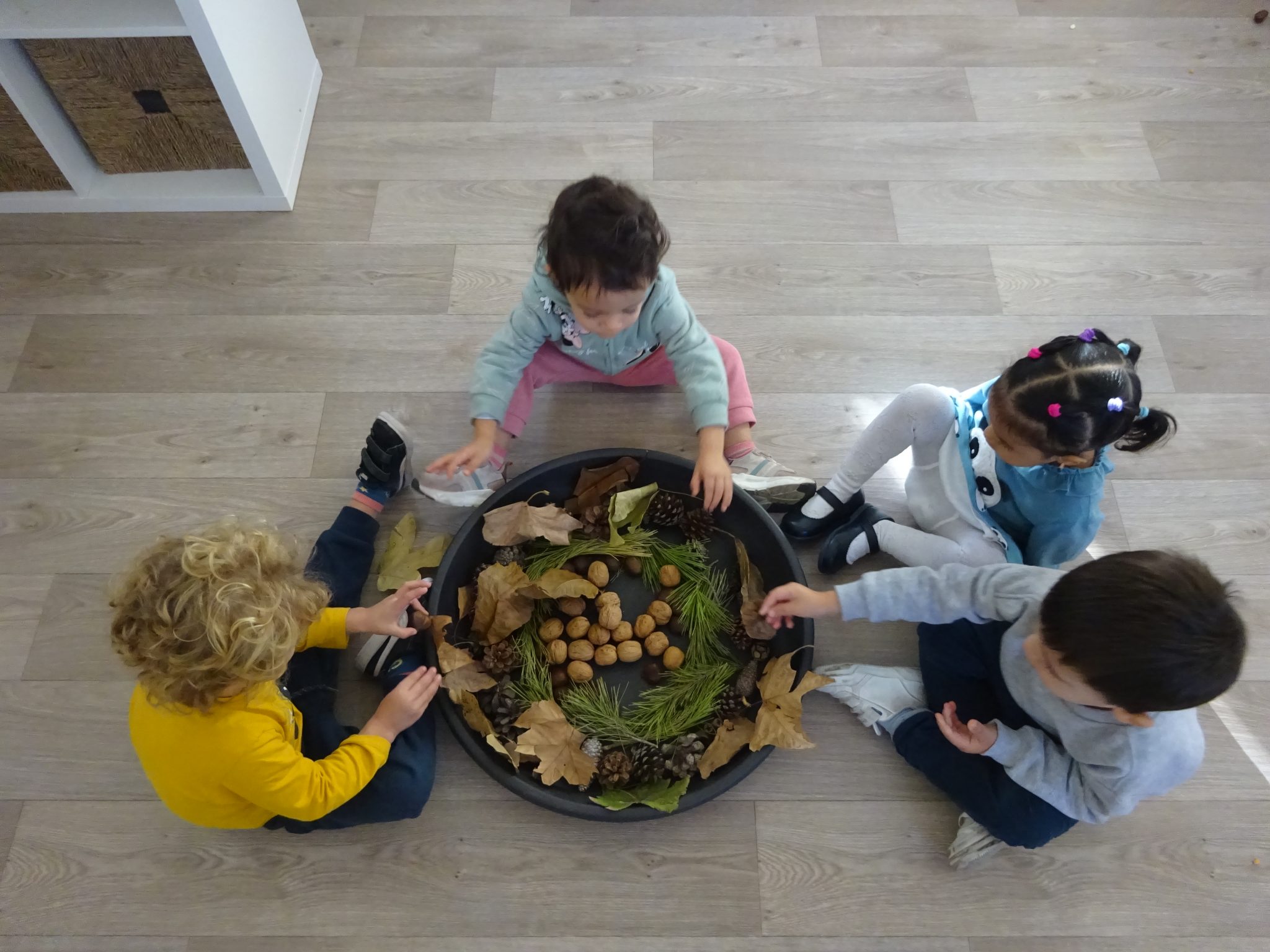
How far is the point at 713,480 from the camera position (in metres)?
1.11

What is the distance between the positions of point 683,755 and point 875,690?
0.27 m

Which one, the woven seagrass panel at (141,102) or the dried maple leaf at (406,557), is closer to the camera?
the dried maple leaf at (406,557)

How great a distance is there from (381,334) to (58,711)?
704 millimetres

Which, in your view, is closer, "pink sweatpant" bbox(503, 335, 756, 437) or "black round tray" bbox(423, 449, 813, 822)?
"black round tray" bbox(423, 449, 813, 822)

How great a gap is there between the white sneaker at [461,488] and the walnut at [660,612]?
0.28 metres

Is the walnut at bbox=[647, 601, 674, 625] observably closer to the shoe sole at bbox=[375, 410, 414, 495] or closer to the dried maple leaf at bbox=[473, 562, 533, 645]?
the dried maple leaf at bbox=[473, 562, 533, 645]

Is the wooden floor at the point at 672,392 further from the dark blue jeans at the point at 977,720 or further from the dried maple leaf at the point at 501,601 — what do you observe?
the dried maple leaf at the point at 501,601

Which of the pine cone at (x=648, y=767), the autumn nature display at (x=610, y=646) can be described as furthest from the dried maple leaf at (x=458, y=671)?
the pine cone at (x=648, y=767)

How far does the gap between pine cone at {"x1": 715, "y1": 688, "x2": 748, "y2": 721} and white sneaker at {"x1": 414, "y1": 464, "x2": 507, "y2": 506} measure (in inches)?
16.7

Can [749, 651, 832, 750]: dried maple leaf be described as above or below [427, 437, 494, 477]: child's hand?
below

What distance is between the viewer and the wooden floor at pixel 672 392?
3.41ft

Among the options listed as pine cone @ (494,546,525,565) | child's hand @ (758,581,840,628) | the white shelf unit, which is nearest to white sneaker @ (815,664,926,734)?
child's hand @ (758,581,840,628)

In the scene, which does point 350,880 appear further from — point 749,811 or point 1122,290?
point 1122,290

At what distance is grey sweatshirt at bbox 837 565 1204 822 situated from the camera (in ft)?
2.94
